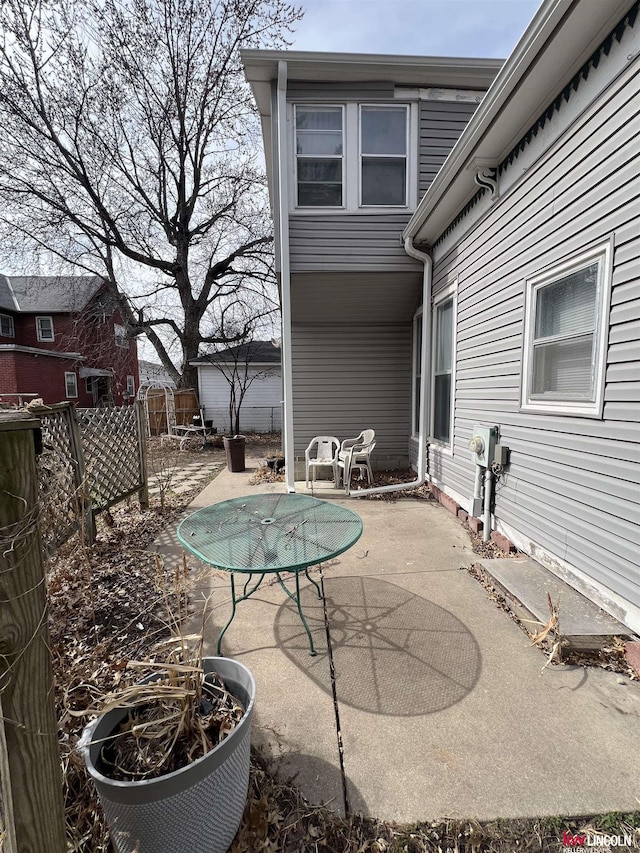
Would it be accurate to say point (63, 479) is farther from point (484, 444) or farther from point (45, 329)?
point (45, 329)

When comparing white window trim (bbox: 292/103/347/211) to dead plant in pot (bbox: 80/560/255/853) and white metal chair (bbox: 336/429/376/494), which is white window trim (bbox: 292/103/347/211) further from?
dead plant in pot (bbox: 80/560/255/853)

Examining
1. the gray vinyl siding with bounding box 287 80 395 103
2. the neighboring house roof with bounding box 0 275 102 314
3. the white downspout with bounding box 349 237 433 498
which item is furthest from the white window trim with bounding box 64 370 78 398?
the white downspout with bounding box 349 237 433 498

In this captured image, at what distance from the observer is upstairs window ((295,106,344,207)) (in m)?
5.06

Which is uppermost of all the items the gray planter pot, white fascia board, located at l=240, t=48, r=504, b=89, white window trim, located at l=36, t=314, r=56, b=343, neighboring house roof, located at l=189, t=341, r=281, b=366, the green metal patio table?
white fascia board, located at l=240, t=48, r=504, b=89

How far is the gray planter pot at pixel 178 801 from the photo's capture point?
3.34ft

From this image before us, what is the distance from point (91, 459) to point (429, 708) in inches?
145

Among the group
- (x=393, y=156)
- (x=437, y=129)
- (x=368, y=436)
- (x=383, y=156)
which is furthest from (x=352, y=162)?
(x=368, y=436)

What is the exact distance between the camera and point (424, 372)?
17.6 ft

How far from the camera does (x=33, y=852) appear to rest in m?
0.96

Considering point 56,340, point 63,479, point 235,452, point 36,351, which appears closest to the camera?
point 63,479

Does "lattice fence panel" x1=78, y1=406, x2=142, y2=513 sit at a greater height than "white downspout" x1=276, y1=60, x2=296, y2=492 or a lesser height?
lesser

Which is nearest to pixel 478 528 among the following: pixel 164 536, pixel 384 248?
pixel 164 536


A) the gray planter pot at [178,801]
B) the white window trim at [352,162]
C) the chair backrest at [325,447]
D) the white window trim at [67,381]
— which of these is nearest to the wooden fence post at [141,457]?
the chair backrest at [325,447]

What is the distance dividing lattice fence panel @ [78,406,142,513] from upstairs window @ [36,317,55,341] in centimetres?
1889
